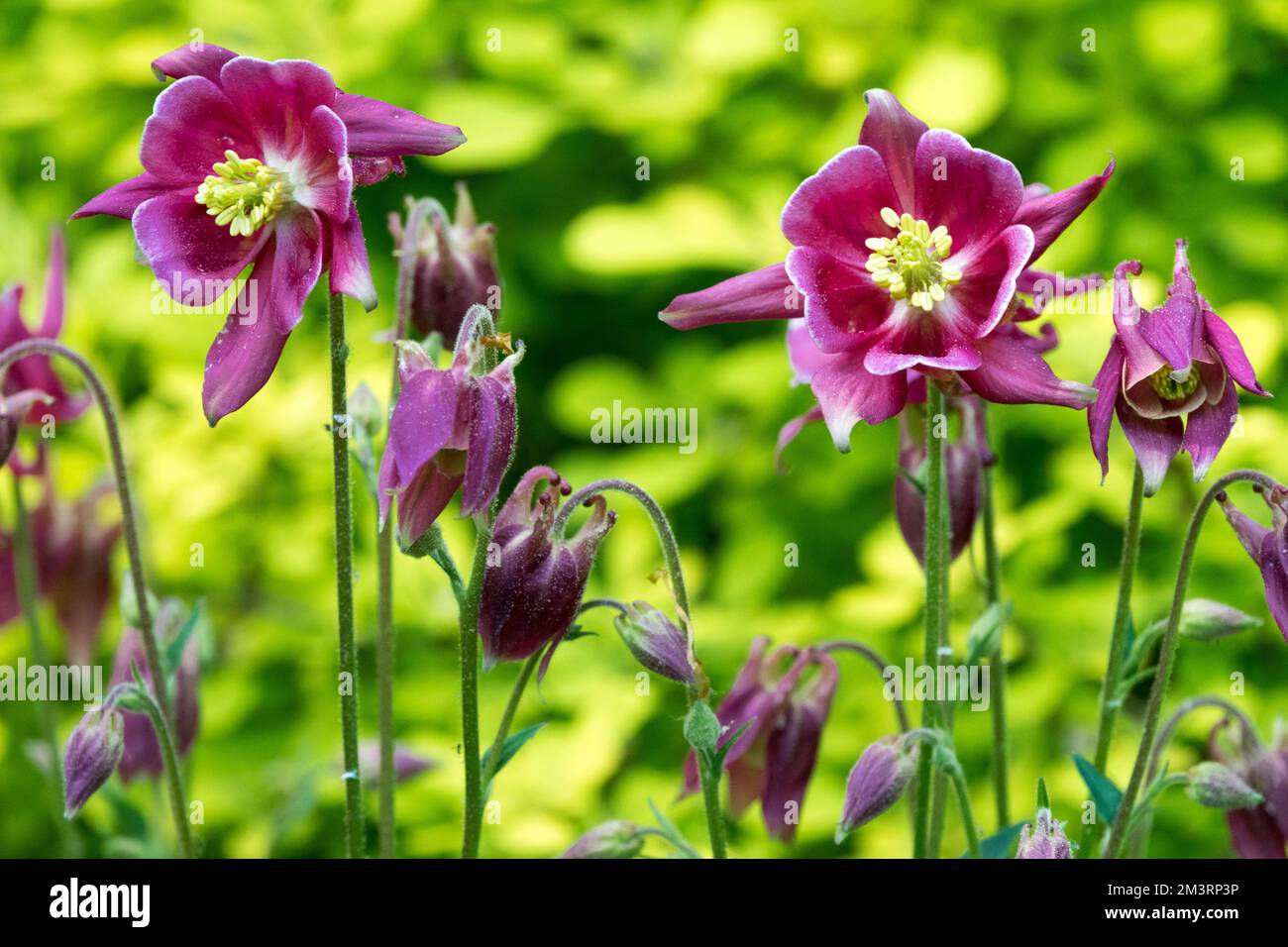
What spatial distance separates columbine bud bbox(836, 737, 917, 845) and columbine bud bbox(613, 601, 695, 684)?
0.14m

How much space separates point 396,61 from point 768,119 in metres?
0.53

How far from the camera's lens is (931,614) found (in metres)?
0.93

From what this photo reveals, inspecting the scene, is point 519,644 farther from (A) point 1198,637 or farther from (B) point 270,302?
(A) point 1198,637

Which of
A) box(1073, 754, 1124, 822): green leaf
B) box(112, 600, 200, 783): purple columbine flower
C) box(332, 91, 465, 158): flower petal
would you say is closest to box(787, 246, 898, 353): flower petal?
box(332, 91, 465, 158): flower petal

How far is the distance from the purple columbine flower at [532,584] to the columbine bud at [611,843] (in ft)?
0.50

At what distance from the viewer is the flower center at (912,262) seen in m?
0.90

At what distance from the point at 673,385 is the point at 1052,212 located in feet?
3.74

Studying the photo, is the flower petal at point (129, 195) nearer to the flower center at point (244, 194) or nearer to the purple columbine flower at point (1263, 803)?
the flower center at point (244, 194)

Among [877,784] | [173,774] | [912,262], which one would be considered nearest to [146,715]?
[173,774]

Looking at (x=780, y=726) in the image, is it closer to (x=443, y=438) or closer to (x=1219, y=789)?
(x=1219, y=789)

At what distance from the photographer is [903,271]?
2.99ft

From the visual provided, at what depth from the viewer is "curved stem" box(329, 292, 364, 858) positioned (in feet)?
2.78
